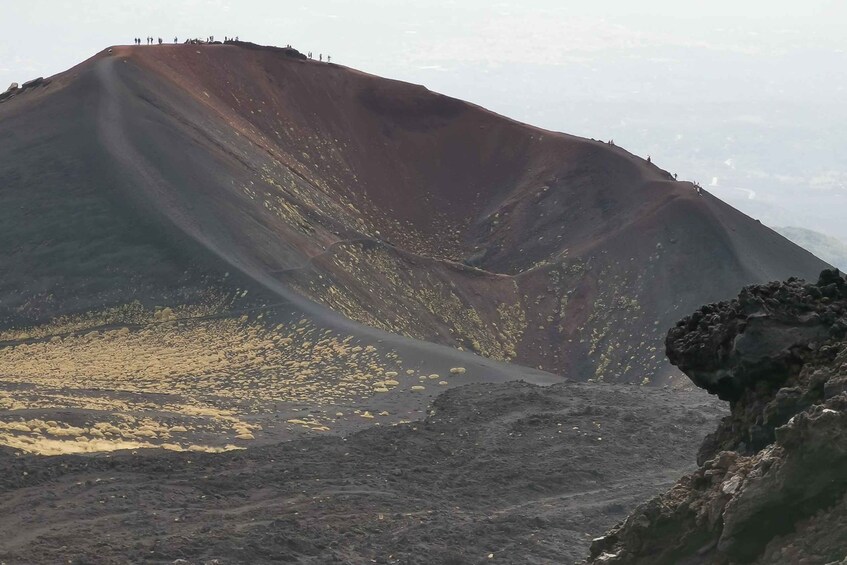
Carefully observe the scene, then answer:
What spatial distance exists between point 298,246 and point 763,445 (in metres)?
38.4

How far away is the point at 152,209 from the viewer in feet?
161

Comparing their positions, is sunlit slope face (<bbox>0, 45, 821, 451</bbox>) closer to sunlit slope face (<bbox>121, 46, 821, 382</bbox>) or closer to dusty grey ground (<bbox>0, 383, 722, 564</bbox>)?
sunlit slope face (<bbox>121, 46, 821, 382</bbox>)

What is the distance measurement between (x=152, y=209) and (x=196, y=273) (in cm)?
464

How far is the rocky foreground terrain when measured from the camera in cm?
1088

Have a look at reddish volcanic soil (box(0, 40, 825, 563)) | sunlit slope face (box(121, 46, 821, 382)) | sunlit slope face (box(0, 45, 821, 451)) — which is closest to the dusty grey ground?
reddish volcanic soil (box(0, 40, 825, 563))

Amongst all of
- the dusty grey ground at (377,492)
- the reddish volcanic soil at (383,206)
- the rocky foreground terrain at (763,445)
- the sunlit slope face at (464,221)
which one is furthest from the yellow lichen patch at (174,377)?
the rocky foreground terrain at (763,445)

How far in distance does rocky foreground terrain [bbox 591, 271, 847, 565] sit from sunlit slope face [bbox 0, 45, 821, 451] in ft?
53.2

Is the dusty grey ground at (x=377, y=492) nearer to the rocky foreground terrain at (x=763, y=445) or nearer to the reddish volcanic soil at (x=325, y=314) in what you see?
the reddish volcanic soil at (x=325, y=314)

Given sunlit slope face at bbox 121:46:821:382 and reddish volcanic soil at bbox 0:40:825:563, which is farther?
sunlit slope face at bbox 121:46:821:382

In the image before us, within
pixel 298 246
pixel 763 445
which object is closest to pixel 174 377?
pixel 298 246

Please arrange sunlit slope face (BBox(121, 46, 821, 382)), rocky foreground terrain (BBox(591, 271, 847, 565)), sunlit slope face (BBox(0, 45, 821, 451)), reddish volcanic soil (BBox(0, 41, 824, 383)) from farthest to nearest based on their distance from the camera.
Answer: sunlit slope face (BBox(121, 46, 821, 382)), reddish volcanic soil (BBox(0, 41, 824, 383)), sunlit slope face (BBox(0, 45, 821, 451)), rocky foreground terrain (BBox(591, 271, 847, 565))

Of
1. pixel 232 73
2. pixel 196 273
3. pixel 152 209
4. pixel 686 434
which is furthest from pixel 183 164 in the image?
pixel 686 434

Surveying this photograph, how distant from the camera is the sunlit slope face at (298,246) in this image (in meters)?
38.1

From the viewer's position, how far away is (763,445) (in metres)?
14.0
